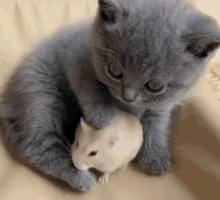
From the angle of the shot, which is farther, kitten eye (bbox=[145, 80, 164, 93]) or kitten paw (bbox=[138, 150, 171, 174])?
kitten paw (bbox=[138, 150, 171, 174])

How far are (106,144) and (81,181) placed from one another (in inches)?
10.9

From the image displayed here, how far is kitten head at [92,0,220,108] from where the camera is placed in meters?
0.73

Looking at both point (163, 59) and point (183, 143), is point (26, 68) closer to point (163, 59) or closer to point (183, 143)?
point (163, 59)

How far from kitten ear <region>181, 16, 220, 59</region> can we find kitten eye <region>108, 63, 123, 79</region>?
0.25 metres

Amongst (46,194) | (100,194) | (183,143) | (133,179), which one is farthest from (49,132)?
(183,143)

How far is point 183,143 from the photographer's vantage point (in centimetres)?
129

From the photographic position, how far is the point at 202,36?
722 mm

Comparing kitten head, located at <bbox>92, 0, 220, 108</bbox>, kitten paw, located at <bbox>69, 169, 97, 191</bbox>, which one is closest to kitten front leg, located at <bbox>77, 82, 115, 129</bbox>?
kitten head, located at <bbox>92, 0, 220, 108</bbox>

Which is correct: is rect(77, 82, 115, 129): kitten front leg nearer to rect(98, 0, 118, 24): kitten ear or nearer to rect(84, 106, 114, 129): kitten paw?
rect(84, 106, 114, 129): kitten paw

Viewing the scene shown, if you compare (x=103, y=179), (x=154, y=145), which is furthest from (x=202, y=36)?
(x=103, y=179)

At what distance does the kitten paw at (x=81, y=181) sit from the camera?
106 cm

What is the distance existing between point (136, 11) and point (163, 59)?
0.20 meters

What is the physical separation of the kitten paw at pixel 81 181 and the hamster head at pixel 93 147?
121 millimetres

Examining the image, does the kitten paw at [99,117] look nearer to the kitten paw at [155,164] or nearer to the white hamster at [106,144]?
the white hamster at [106,144]
